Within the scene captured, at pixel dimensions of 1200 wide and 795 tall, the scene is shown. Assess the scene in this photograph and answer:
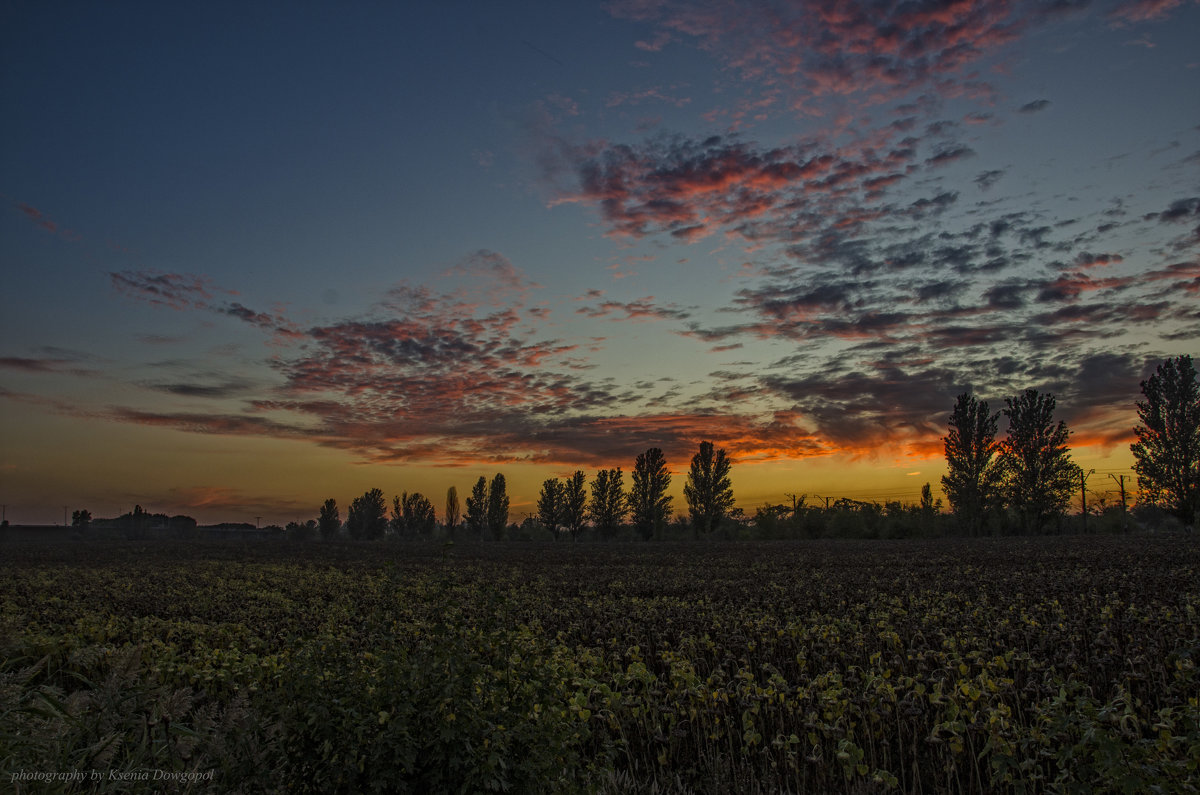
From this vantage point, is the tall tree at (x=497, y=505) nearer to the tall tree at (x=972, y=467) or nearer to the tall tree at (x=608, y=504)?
the tall tree at (x=608, y=504)

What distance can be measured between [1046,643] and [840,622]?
2632mm

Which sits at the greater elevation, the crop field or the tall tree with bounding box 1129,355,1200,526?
the tall tree with bounding box 1129,355,1200,526

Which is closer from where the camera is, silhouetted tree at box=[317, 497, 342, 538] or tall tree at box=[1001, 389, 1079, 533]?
tall tree at box=[1001, 389, 1079, 533]

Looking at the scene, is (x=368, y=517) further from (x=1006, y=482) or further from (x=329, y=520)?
(x=1006, y=482)

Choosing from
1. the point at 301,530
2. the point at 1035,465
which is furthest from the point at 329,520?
the point at 1035,465

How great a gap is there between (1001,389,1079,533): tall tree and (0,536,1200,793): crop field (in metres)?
51.7

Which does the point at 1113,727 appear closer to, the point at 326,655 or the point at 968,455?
the point at 326,655

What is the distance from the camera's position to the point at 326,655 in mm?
5301

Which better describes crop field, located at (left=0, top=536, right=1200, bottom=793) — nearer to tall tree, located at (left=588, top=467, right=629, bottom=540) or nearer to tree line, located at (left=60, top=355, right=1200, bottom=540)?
tree line, located at (left=60, top=355, right=1200, bottom=540)

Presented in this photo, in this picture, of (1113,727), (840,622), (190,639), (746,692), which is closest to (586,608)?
(840,622)

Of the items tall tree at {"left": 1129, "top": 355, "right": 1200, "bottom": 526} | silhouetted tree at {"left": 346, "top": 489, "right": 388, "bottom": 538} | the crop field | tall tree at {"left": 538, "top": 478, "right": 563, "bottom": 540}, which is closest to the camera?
the crop field

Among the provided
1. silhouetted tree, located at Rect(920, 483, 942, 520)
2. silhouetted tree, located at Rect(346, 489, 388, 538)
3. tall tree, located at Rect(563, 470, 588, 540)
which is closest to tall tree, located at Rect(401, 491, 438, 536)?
silhouetted tree, located at Rect(346, 489, 388, 538)

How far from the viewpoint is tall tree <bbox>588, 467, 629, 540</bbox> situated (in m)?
98.2

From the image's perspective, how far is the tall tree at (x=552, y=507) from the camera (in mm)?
106688
